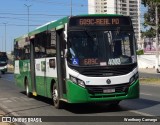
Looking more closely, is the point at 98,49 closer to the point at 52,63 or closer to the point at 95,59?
the point at 95,59


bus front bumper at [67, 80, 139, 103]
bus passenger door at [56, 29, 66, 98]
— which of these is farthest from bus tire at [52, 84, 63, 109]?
bus front bumper at [67, 80, 139, 103]

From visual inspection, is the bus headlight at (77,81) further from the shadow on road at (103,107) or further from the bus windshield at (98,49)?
the shadow on road at (103,107)

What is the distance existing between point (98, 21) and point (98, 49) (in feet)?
3.04

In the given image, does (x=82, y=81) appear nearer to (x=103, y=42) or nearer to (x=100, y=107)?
(x=103, y=42)

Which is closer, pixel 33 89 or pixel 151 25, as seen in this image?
pixel 33 89

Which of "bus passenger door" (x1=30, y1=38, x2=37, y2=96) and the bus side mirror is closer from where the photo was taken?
the bus side mirror

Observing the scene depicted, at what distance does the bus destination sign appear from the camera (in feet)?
46.6

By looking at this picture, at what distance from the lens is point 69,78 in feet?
45.5

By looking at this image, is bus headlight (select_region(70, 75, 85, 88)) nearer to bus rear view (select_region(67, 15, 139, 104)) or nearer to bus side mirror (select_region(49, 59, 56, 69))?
bus rear view (select_region(67, 15, 139, 104))

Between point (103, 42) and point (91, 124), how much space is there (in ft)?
A: 10.7

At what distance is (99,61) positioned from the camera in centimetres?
1389

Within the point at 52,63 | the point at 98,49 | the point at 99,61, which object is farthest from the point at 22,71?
the point at 99,61

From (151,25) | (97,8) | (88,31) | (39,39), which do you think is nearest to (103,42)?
(88,31)

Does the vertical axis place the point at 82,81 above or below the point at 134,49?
below
